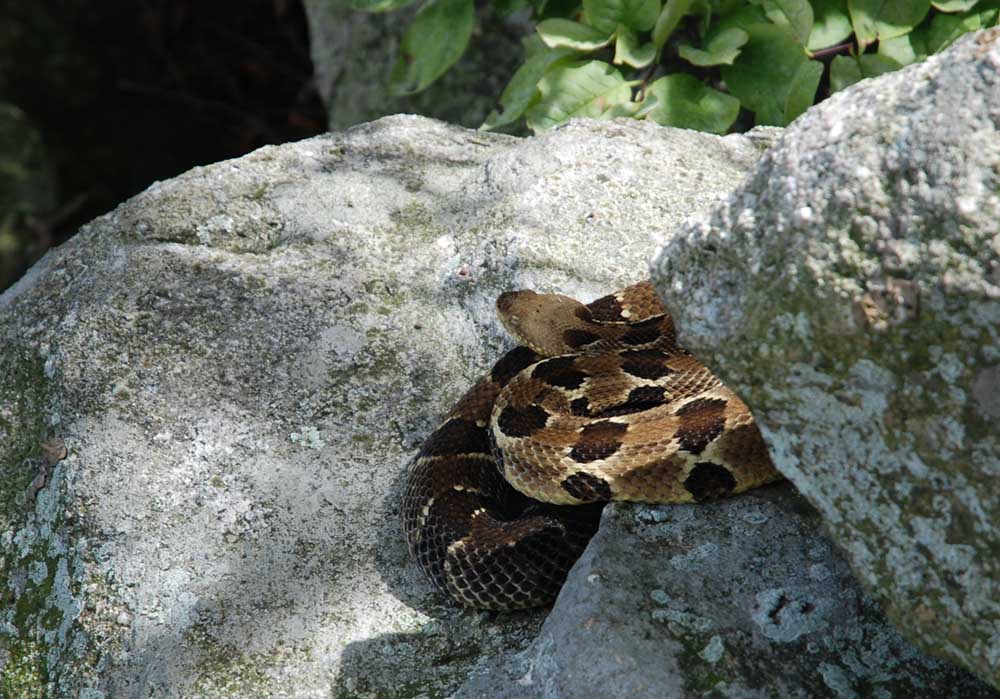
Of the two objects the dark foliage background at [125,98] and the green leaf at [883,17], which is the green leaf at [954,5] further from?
the dark foliage background at [125,98]

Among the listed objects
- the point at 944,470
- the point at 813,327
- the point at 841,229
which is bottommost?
the point at 944,470

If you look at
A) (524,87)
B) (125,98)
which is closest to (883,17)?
(524,87)

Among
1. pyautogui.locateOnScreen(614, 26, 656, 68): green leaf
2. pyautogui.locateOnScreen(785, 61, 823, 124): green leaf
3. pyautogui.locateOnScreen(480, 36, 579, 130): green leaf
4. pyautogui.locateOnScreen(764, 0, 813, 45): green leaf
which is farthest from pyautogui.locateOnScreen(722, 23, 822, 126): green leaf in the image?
pyautogui.locateOnScreen(480, 36, 579, 130): green leaf

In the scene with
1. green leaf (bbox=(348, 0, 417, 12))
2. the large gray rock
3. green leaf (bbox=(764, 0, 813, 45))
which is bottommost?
the large gray rock

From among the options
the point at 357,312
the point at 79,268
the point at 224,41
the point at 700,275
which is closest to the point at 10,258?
the point at 224,41

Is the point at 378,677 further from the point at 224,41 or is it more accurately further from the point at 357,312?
the point at 224,41

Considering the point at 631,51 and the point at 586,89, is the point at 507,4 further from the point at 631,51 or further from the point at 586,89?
the point at 631,51

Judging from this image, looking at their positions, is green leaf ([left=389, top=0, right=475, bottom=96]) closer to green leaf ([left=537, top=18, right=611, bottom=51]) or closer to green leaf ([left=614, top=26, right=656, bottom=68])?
green leaf ([left=537, top=18, right=611, bottom=51])
